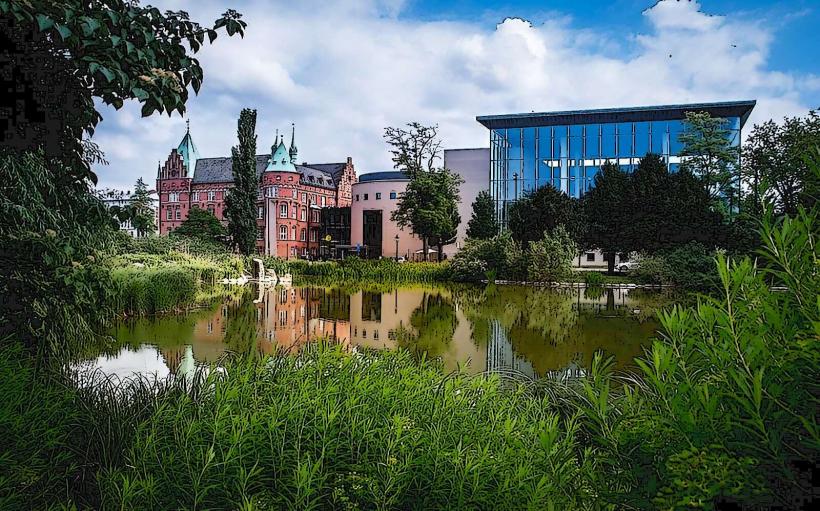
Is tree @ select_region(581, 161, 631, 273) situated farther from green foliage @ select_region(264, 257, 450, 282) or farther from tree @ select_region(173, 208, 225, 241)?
tree @ select_region(173, 208, 225, 241)

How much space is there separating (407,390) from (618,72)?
7813 mm

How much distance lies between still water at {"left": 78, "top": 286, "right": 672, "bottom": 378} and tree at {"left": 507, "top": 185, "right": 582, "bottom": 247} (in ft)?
32.5

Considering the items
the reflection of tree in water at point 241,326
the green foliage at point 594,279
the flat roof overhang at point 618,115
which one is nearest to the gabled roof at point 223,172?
the flat roof overhang at point 618,115

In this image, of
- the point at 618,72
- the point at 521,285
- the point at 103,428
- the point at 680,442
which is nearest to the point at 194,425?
the point at 103,428

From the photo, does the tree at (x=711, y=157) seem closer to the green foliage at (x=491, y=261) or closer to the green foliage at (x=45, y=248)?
the green foliage at (x=491, y=261)

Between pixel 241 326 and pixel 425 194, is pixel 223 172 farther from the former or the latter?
pixel 241 326

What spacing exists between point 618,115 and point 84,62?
38.1 meters

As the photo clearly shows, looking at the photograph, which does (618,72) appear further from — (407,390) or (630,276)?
(630,276)

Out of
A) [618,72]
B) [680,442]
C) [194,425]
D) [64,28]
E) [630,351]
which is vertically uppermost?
[618,72]

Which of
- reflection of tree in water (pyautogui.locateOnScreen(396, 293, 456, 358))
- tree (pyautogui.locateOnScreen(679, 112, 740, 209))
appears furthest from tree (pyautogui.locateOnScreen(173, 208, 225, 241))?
tree (pyautogui.locateOnScreen(679, 112, 740, 209))

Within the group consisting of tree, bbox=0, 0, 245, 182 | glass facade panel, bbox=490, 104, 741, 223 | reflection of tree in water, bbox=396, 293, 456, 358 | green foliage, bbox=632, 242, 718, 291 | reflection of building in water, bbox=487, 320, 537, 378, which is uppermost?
glass facade panel, bbox=490, 104, 741, 223

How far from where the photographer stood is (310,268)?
30.9 metres

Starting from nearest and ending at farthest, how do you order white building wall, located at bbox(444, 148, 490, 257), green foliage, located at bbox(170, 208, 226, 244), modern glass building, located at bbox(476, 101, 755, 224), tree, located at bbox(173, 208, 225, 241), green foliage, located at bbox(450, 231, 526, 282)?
green foliage, located at bbox(450, 231, 526, 282), green foliage, located at bbox(170, 208, 226, 244), tree, located at bbox(173, 208, 225, 241), modern glass building, located at bbox(476, 101, 755, 224), white building wall, located at bbox(444, 148, 490, 257)

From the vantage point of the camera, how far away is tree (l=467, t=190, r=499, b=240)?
113 feet
